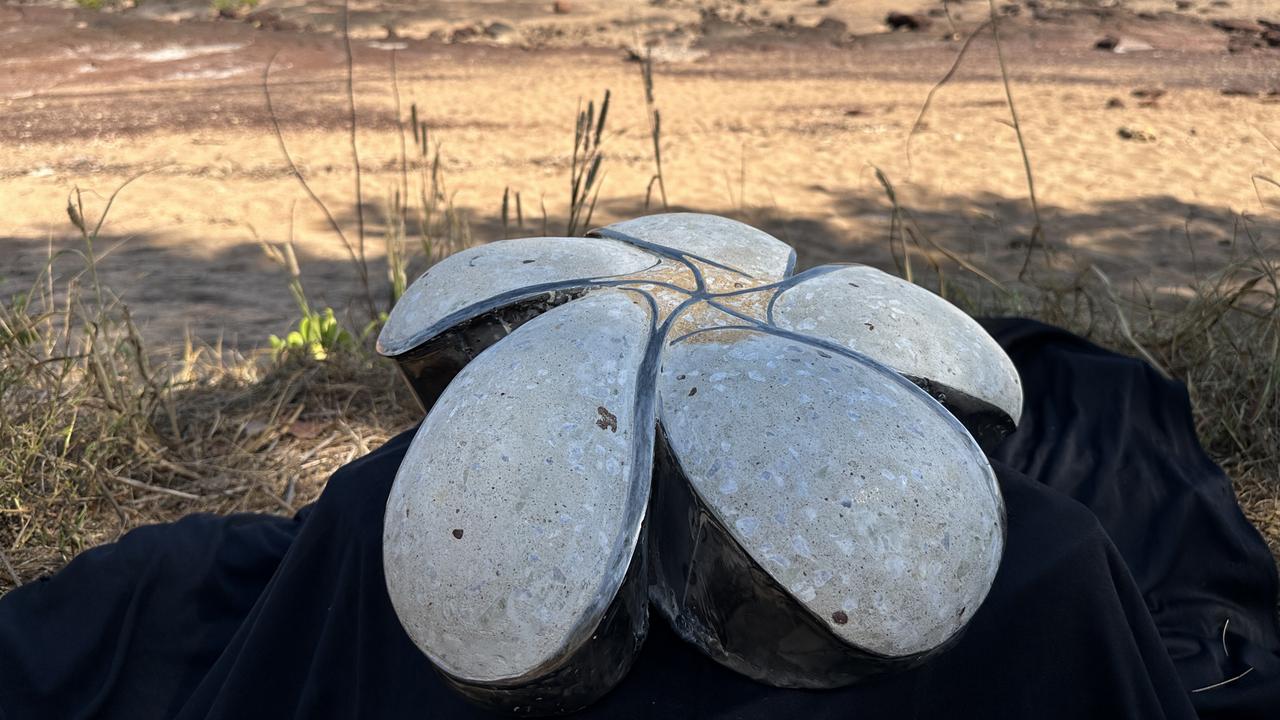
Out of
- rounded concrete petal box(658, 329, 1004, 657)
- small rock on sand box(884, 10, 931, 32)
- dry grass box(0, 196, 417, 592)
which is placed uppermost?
small rock on sand box(884, 10, 931, 32)

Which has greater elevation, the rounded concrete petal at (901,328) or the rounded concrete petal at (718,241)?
the rounded concrete petal at (718,241)

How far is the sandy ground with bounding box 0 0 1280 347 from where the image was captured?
5.74 m

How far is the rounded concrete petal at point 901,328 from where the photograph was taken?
1814 millimetres

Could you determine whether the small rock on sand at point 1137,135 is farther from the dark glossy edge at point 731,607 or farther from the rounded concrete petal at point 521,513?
the rounded concrete petal at point 521,513

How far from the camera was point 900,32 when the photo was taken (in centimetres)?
1269

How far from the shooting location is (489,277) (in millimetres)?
2021

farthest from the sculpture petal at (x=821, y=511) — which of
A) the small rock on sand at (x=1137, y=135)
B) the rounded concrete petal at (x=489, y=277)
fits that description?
the small rock on sand at (x=1137, y=135)

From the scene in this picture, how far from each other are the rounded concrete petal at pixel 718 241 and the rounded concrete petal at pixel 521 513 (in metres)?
0.52

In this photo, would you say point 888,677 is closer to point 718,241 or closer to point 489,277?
point 718,241

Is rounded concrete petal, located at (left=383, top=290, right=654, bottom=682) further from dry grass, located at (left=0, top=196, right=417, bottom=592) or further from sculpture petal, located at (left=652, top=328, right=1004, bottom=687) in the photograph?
dry grass, located at (left=0, top=196, right=417, bottom=592)

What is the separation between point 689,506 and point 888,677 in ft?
1.53

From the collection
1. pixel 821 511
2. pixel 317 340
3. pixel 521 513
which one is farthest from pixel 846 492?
pixel 317 340

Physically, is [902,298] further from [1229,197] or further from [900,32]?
[900,32]

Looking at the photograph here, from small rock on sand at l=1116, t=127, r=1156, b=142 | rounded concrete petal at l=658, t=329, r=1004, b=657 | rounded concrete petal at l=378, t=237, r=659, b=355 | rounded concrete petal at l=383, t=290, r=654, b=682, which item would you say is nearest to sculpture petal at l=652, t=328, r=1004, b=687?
rounded concrete petal at l=658, t=329, r=1004, b=657
